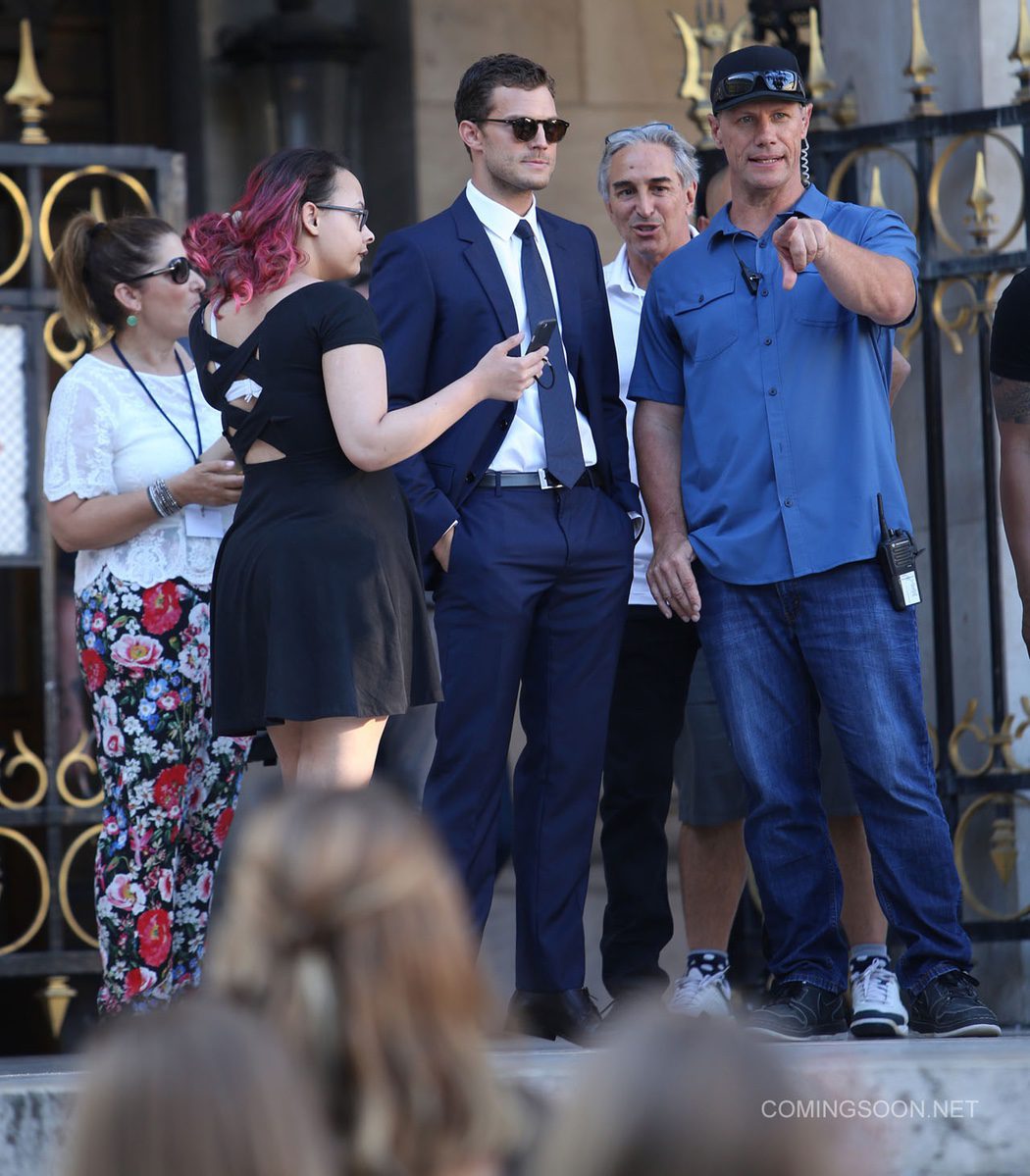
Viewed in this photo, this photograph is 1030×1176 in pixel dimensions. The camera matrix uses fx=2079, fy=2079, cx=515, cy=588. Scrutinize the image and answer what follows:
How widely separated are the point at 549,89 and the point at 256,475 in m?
1.06

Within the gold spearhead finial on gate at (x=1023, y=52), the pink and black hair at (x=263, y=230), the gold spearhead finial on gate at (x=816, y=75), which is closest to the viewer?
the pink and black hair at (x=263, y=230)

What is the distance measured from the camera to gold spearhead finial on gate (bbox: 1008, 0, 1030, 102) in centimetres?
498

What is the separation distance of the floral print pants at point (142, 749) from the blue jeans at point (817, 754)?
3.64ft

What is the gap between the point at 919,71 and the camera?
5.09 metres

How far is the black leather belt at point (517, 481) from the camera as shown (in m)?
4.09

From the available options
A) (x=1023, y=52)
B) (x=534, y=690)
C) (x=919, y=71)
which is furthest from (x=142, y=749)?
(x=1023, y=52)

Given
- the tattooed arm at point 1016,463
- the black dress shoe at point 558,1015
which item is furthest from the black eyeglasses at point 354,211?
the black dress shoe at point 558,1015

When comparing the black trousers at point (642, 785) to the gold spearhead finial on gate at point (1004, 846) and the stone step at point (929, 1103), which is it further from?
the stone step at point (929, 1103)

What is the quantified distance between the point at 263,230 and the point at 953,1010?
1883mm

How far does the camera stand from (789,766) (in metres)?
3.96

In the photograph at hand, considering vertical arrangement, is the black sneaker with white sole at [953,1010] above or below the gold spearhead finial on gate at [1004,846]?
below

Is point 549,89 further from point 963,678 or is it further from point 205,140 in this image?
point 205,140

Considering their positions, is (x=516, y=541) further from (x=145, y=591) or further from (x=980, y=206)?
(x=980, y=206)

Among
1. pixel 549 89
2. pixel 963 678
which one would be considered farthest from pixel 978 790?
pixel 549 89
